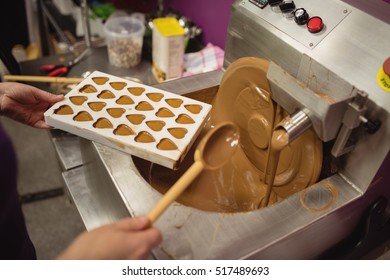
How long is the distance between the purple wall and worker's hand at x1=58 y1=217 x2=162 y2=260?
1.21m

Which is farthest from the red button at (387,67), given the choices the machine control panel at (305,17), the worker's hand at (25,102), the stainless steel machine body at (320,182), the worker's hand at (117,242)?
the worker's hand at (25,102)

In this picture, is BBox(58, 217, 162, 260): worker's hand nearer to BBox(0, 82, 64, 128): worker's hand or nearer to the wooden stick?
BBox(0, 82, 64, 128): worker's hand

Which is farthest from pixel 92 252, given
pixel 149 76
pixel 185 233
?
pixel 149 76

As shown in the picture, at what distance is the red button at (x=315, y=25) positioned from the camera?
844 mm

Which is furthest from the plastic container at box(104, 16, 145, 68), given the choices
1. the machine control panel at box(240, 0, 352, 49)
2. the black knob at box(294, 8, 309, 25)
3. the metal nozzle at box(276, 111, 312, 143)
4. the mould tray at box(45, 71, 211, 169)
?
the metal nozzle at box(276, 111, 312, 143)

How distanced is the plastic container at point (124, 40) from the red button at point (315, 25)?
0.94 metres

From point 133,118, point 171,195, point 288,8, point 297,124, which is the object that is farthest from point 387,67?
point 133,118

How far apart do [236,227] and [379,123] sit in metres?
0.36

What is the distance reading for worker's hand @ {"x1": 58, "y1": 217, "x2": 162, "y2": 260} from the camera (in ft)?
2.05

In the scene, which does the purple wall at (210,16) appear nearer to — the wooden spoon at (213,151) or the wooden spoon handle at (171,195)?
the wooden spoon at (213,151)

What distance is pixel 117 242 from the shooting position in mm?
625

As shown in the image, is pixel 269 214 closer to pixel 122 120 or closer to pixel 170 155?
pixel 170 155

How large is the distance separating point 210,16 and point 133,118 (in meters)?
0.99

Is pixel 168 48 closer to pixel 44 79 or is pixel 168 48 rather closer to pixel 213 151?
pixel 44 79
